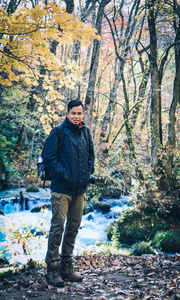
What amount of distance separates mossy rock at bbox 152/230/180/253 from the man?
3975 millimetres

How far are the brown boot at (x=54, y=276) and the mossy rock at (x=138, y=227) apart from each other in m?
4.47

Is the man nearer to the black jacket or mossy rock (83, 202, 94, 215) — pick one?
the black jacket

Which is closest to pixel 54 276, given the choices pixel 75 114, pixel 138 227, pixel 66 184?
pixel 66 184

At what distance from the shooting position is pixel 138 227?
703cm

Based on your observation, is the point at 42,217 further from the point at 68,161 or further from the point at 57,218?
the point at 68,161

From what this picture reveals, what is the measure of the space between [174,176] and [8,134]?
44.6 ft

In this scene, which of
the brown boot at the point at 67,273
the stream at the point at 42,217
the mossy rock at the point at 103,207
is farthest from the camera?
the mossy rock at the point at 103,207

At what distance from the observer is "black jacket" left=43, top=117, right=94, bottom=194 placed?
9.16 ft

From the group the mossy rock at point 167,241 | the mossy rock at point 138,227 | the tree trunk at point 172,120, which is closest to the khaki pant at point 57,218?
the mossy rock at point 167,241

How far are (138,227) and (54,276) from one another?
15.7 ft

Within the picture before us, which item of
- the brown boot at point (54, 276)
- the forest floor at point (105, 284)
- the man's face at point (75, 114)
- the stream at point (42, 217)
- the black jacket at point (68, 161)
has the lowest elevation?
the stream at point (42, 217)

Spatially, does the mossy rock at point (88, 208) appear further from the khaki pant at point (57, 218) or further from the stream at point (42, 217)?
the khaki pant at point (57, 218)

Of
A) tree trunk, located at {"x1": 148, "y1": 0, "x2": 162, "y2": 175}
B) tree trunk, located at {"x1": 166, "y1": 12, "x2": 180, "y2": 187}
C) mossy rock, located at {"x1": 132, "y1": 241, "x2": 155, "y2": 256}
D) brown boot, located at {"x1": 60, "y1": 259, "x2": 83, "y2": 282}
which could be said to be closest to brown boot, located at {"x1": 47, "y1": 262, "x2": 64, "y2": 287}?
brown boot, located at {"x1": 60, "y1": 259, "x2": 83, "y2": 282}

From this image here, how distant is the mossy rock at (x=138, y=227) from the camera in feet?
22.4
